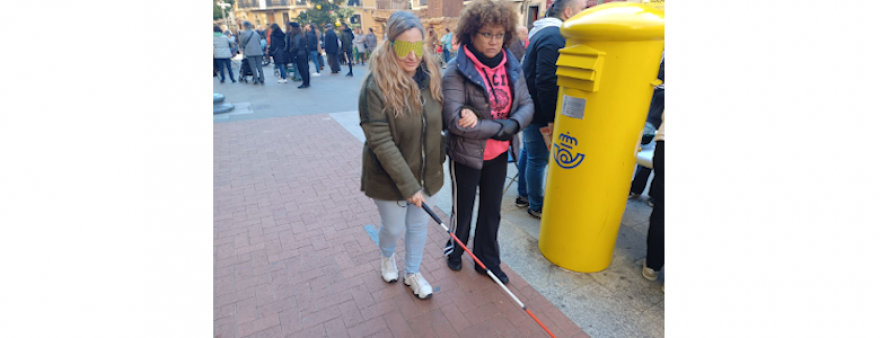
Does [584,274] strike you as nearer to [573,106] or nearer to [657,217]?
[657,217]

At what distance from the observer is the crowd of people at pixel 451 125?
86.4 inches

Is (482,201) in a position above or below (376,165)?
below

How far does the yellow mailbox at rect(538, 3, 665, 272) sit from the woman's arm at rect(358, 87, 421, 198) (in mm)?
1138

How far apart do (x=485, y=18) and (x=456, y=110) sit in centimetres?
53

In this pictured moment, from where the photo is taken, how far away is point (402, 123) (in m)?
2.23

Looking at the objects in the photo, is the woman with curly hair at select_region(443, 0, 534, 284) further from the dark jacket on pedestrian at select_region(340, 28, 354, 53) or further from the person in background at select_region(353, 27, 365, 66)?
the person in background at select_region(353, 27, 365, 66)

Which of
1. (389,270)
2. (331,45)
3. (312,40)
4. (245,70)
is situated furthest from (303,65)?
(389,270)

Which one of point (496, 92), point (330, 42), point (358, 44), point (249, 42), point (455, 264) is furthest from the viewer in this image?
point (358, 44)

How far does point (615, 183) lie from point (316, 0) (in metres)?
32.4

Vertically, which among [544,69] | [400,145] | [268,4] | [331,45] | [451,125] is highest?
[268,4]

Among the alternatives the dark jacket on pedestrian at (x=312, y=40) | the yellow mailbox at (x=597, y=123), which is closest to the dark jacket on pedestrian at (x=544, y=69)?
the yellow mailbox at (x=597, y=123)

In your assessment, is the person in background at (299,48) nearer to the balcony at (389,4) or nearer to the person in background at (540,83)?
the person in background at (540,83)

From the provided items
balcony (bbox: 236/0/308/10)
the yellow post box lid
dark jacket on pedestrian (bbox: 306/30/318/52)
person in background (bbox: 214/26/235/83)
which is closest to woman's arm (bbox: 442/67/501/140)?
the yellow post box lid

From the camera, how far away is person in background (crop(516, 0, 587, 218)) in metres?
3.16
